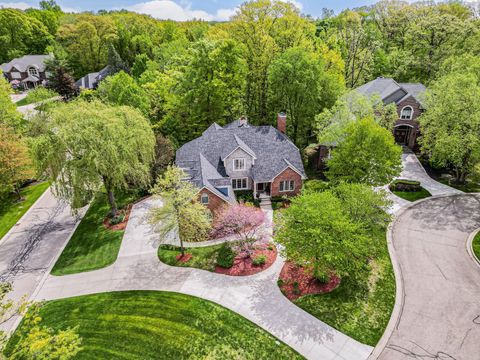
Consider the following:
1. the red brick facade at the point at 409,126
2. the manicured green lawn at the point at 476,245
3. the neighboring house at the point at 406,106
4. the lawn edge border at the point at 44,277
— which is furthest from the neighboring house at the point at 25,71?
the manicured green lawn at the point at 476,245

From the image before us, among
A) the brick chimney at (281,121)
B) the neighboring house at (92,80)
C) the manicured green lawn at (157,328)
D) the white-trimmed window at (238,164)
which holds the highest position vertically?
the neighboring house at (92,80)

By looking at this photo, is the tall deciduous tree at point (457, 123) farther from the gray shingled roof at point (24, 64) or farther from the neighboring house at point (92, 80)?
the gray shingled roof at point (24, 64)

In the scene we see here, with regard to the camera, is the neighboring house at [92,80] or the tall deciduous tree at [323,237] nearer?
the tall deciduous tree at [323,237]

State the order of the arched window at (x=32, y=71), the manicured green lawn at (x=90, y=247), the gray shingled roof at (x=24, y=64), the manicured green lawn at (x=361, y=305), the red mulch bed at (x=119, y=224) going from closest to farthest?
the manicured green lawn at (x=361, y=305) → the manicured green lawn at (x=90, y=247) → the red mulch bed at (x=119, y=224) → the gray shingled roof at (x=24, y=64) → the arched window at (x=32, y=71)

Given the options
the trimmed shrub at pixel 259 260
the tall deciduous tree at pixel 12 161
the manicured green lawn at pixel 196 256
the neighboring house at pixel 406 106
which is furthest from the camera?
the neighboring house at pixel 406 106

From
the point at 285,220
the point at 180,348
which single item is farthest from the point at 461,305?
the point at 180,348

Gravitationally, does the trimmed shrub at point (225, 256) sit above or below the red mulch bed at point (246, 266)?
above
